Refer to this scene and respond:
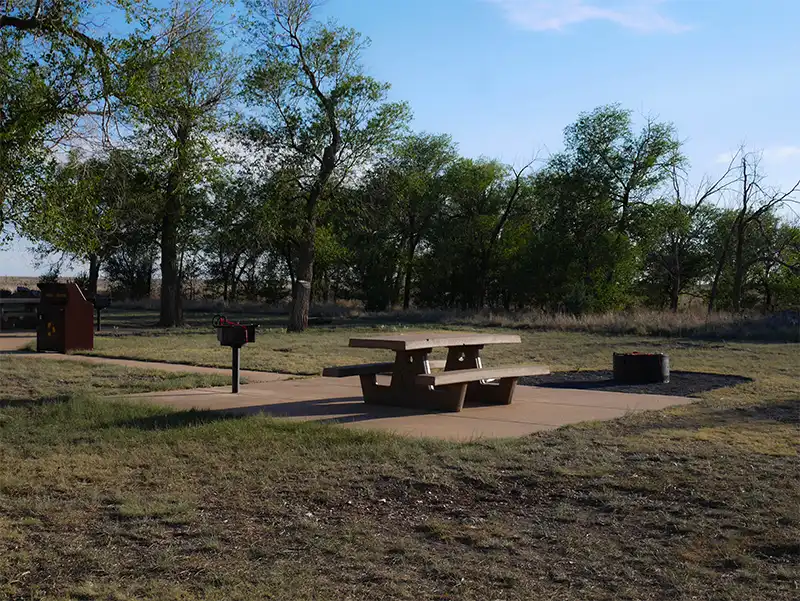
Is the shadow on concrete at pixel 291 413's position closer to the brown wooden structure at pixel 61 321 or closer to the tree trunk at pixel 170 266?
the brown wooden structure at pixel 61 321

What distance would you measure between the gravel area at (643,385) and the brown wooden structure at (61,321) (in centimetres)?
845

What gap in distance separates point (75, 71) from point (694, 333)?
19.8 m

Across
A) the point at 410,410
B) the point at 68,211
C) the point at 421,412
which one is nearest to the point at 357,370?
the point at 410,410

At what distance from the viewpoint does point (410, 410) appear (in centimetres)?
950

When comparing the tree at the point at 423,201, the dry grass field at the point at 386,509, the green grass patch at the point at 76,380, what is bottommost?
the dry grass field at the point at 386,509

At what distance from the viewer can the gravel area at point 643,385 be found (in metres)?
11.5

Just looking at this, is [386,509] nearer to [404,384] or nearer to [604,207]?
[404,384]

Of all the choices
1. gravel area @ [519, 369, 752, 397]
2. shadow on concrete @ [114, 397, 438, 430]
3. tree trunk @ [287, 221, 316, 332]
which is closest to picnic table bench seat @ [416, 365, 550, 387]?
shadow on concrete @ [114, 397, 438, 430]

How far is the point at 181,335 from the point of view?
75.6 feet

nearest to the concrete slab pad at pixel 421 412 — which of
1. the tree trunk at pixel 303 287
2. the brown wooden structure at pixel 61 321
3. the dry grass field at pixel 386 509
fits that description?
the dry grass field at pixel 386 509

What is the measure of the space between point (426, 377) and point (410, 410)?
72 cm

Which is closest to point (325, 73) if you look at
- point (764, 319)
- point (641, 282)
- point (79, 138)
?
point (764, 319)

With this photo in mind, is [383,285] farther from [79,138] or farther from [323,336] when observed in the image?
[79,138]

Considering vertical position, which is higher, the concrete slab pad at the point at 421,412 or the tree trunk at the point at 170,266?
the tree trunk at the point at 170,266
